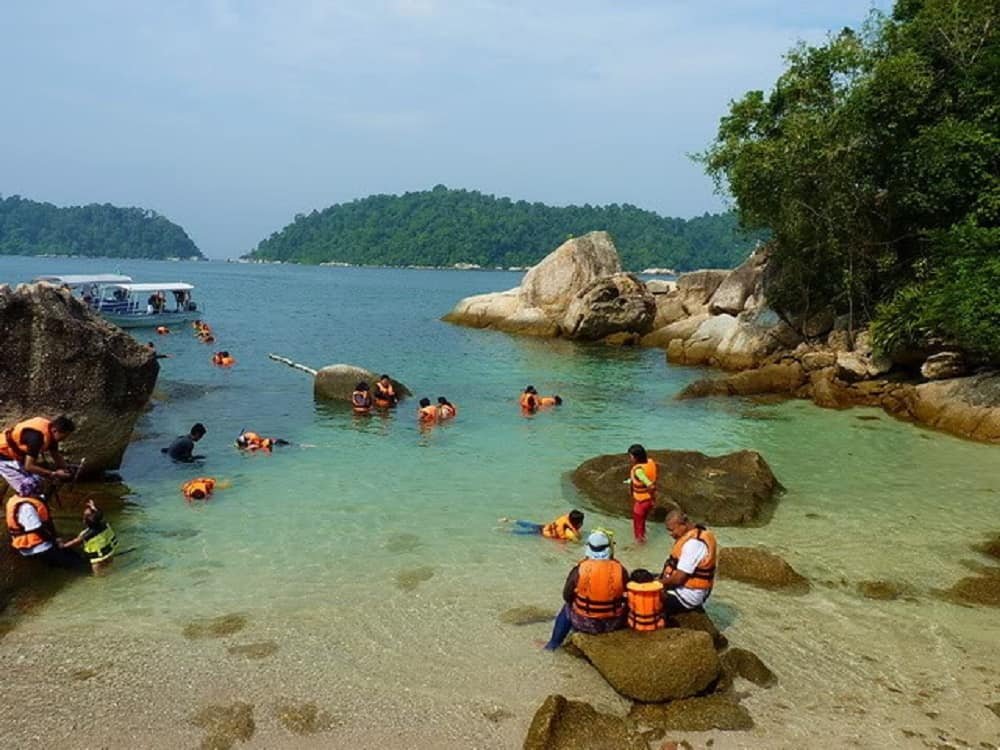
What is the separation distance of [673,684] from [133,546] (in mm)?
9070

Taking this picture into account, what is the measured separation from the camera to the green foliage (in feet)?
73.9

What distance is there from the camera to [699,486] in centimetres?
1531

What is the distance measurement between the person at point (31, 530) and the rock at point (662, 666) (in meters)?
7.98

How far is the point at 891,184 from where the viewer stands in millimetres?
26516

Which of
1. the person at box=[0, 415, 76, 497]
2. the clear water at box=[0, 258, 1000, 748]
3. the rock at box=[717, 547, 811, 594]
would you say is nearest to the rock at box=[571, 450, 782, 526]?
the clear water at box=[0, 258, 1000, 748]

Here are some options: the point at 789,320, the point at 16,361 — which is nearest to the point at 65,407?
the point at 16,361

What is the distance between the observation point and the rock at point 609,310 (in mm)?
45469

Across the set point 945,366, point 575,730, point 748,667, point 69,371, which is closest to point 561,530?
point 748,667

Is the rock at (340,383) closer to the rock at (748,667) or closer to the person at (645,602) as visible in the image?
the person at (645,602)

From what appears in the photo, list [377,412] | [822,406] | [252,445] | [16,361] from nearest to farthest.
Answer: [16,361] < [252,445] < [377,412] < [822,406]

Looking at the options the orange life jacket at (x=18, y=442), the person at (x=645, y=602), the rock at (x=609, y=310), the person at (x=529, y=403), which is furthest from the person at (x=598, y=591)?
the rock at (x=609, y=310)

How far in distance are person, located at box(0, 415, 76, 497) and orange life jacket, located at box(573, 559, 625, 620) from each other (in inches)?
325

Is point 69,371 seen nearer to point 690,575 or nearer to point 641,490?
point 641,490

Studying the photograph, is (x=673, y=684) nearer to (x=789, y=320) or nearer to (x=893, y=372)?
(x=893, y=372)
